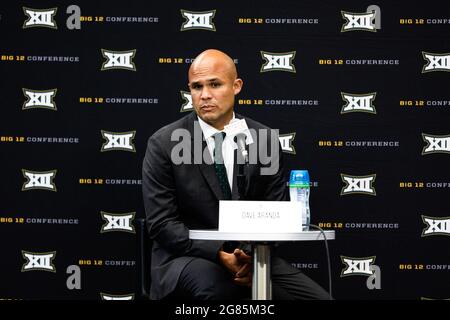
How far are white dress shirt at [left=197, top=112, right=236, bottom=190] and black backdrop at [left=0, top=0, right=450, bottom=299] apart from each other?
0.85 meters

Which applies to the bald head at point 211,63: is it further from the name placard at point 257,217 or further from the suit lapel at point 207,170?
the name placard at point 257,217

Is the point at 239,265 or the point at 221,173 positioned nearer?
the point at 239,265

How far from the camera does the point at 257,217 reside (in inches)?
106

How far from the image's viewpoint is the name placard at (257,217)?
8.78ft

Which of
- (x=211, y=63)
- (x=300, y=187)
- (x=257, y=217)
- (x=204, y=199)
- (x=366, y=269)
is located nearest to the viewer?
(x=257, y=217)

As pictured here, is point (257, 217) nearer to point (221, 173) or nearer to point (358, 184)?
point (221, 173)

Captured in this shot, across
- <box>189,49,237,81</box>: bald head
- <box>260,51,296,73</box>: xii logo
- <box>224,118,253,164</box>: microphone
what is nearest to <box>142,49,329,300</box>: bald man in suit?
<box>189,49,237,81</box>: bald head

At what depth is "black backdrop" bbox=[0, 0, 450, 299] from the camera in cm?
427

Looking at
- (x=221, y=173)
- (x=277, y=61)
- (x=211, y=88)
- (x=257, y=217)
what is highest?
(x=277, y=61)

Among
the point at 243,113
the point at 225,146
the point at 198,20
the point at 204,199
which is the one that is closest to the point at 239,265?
the point at 204,199

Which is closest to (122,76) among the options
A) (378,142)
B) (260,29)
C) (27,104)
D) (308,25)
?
(27,104)

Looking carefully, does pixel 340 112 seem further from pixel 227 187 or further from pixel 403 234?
pixel 227 187

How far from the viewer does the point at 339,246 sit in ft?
14.0

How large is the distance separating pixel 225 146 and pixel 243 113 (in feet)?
2.98
